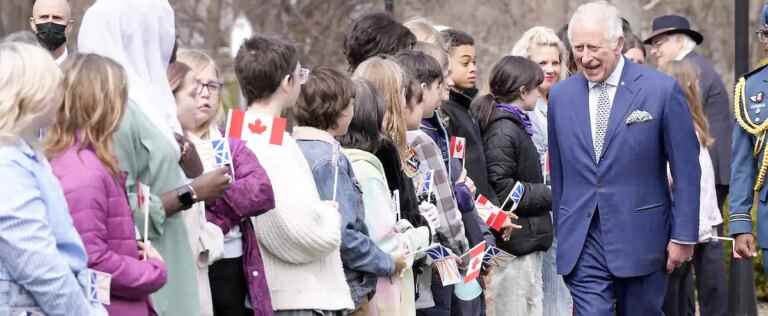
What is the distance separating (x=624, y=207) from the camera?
7914mm

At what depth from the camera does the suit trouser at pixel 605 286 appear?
7.98 meters

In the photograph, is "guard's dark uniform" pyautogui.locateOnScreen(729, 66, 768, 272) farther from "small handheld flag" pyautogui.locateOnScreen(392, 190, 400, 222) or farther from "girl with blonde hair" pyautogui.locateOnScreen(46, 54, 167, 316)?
"girl with blonde hair" pyautogui.locateOnScreen(46, 54, 167, 316)

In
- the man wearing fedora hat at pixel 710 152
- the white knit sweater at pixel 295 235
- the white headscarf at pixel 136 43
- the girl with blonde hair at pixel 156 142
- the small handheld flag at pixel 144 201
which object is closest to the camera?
the small handheld flag at pixel 144 201

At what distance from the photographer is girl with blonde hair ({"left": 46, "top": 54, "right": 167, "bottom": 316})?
17.4 feet

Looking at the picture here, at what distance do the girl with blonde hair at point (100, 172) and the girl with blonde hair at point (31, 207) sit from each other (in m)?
0.23

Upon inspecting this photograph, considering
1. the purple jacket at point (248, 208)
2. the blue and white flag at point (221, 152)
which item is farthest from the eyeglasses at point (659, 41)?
the blue and white flag at point (221, 152)

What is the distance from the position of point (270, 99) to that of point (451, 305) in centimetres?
225

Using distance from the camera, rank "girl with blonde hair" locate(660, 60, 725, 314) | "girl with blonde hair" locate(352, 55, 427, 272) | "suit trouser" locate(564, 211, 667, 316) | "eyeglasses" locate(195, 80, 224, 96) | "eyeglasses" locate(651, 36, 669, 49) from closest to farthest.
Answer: "eyeglasses" locate(195, 80, 224, 96)
"girl with blonde hair" locate(352, 55, 427, 272)
"suit trouser" locate(564, 211, 667, 316)
"girl with blonde hair" locate(660, 60, 725, 314)
"eyeglasses" locate(651, 36, 669, 49)

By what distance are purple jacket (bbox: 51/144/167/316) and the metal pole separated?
7664mm

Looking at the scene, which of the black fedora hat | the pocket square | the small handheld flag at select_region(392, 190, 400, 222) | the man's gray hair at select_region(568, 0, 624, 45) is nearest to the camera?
the small handheld flag at select_region(392, 190, 400, 222)

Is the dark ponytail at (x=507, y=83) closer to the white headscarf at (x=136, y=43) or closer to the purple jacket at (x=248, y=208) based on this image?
the purple jacket at (x=248, y=208)

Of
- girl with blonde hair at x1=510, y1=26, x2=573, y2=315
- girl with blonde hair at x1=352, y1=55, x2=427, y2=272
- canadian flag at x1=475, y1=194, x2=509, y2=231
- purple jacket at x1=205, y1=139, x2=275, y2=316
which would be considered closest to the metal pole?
girl with blonde hair at x1=510, y1=26, x2=573, y2=315

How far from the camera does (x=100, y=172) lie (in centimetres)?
531

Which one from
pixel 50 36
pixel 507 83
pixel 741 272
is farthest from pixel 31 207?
pixel 741 272
